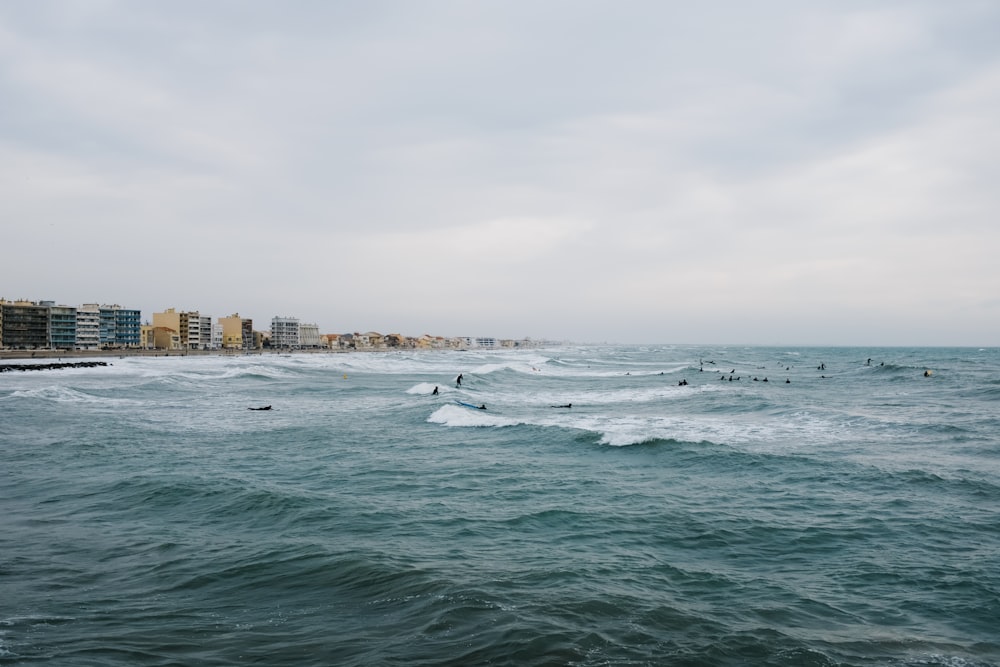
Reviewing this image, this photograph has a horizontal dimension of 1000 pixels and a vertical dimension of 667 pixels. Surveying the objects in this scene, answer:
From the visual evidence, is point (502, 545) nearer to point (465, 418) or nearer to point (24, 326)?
point (465, 418)

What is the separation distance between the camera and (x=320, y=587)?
9539 mm

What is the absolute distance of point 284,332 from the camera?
643ft

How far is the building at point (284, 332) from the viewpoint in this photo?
196 metres

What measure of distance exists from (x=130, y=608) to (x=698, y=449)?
57.2ft

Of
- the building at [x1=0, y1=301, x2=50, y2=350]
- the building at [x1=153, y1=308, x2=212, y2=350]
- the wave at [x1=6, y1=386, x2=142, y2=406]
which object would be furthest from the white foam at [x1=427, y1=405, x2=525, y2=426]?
the building at [x1=153, y1=308, x2=212, y2=350]

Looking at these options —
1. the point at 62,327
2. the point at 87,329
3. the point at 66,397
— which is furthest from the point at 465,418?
the point at 87,329

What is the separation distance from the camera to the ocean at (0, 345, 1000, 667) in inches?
307

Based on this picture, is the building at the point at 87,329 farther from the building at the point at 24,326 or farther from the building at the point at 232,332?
the building at the point at 232,332

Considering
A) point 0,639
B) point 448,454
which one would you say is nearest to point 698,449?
point 448,454

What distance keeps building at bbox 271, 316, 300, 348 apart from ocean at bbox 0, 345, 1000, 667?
581 ft

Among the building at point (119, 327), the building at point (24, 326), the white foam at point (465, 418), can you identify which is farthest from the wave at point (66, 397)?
the building at point (119, 327)

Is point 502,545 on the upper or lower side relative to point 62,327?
lower

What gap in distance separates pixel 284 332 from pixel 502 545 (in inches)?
7755

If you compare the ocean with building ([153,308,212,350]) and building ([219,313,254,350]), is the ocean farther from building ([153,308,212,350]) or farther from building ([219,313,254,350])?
building ([219,313,254,350])
